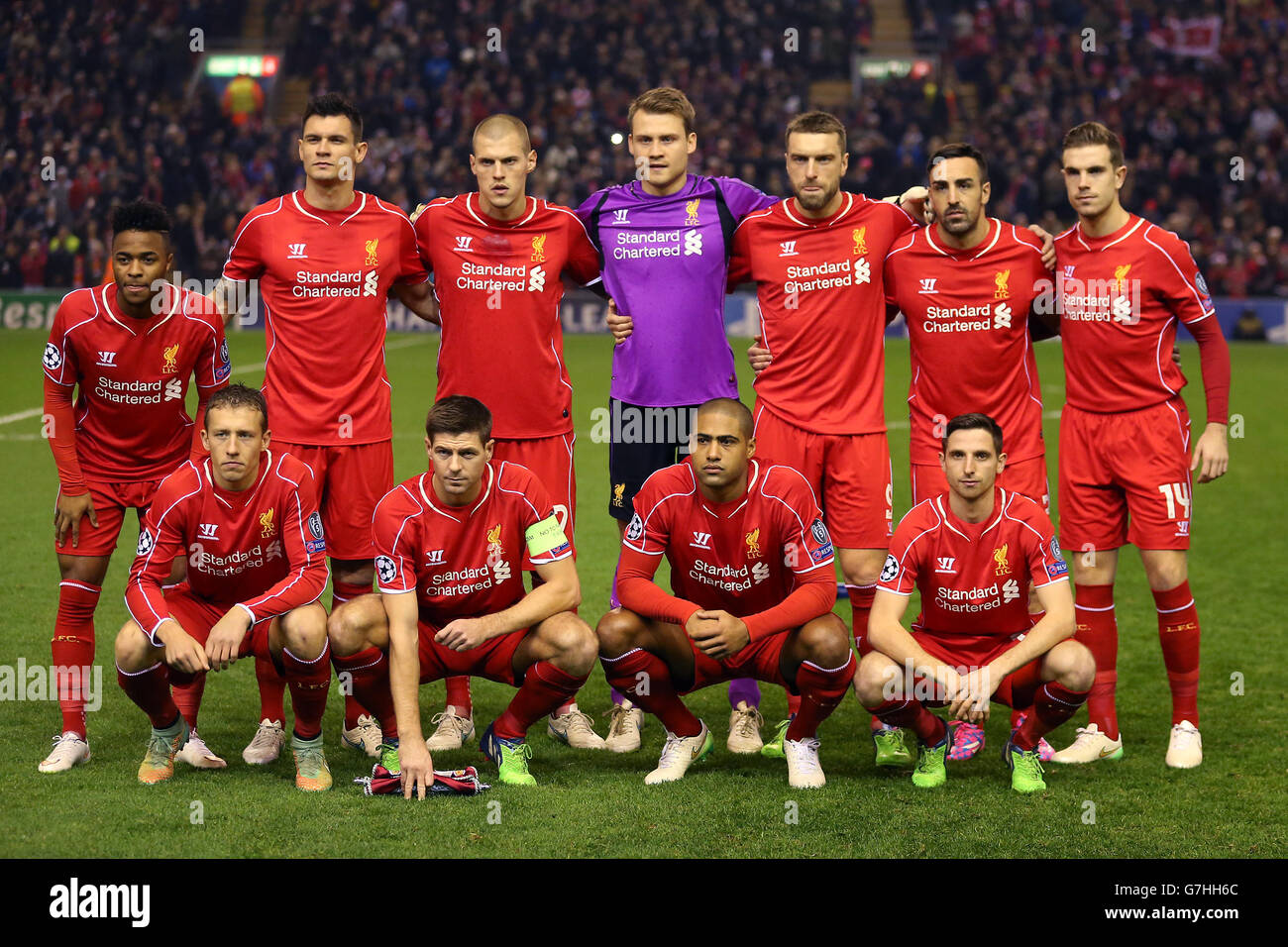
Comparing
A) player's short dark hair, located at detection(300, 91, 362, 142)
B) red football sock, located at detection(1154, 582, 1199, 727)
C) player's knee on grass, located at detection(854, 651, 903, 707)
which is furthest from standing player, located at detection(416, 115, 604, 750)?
red football sock, located at detection(1154, 582, 1199, 727)

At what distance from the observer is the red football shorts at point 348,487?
5.91 m

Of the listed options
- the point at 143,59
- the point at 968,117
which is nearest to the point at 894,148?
the point at 968,117

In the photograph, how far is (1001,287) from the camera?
19.1ft

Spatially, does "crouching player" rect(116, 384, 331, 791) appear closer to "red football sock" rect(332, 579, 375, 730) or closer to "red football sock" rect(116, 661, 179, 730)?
"red football sock" rect(116, 661, 179, 730)

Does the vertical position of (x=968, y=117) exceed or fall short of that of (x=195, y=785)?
it exceeds it

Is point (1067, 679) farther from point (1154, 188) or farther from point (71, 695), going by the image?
point (1154, 188)

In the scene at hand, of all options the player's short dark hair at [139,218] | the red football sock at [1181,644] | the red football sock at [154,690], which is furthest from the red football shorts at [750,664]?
the player's short dark hair at [139,218]

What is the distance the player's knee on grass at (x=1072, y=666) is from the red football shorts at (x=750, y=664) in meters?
0.96

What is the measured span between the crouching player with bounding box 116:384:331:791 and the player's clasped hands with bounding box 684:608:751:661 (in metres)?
1.34

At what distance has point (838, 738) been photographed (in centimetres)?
611

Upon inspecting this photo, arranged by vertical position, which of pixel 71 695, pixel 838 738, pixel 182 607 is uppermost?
pixel 182 607

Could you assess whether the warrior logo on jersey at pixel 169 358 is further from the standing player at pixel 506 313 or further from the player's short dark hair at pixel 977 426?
the player's short dark hair at pixel 977 426

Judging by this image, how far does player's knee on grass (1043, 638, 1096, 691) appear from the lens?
5.22m

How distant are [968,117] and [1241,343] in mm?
8516
